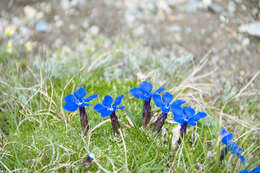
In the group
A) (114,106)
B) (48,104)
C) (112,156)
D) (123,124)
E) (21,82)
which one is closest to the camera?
(114,106)

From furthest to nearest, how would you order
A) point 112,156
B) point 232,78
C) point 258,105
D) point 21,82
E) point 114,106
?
point 232,78
point 258,105
point 21,82
point 112,156
point 114,106

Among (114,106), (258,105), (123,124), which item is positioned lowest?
(258,105)

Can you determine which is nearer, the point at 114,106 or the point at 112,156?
the point at 114,106

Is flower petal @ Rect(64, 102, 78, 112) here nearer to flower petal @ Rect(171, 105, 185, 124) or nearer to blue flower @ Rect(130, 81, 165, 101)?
blue flower @ Rect(130, 81, 165, 101)

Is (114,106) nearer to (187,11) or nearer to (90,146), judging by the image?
(90,146)

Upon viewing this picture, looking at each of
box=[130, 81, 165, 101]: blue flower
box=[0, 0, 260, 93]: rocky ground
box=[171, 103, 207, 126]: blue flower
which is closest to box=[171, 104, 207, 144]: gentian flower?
box=[171, 103, 207, 126]: blue flower

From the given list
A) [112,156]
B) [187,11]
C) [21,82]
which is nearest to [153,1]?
[187,11]

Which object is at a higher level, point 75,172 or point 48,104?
point 48,104
